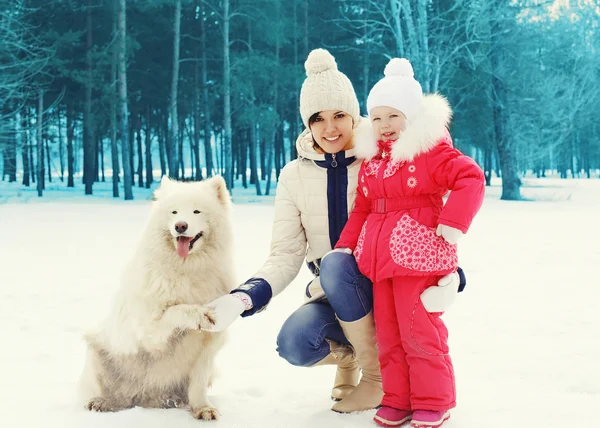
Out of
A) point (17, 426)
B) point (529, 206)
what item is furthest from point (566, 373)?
point (529, 206)

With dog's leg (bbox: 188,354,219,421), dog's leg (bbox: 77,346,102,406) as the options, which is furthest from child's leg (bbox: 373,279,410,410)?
dog's leg (bbox: 77,346,102,406)

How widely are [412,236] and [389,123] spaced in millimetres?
593

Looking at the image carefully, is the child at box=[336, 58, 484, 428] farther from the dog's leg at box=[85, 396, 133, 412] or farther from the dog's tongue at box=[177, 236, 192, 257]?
the dog's leg at box=[85, 396, 133, 412]

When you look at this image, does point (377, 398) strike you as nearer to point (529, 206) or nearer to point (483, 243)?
point (483, 243)

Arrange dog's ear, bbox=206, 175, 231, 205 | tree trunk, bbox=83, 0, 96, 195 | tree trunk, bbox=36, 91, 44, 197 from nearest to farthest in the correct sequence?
dog's ear, bbox=206, 175, 231, 205 < tree trunk, bbox=83, 0, 96, 195 < tree trunk, bbox=36, 91, 44, 197

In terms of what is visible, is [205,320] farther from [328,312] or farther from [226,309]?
[328,312]

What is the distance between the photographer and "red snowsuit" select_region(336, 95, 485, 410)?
237 centimetres

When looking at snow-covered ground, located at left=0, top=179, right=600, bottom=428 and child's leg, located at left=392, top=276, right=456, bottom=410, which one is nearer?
child's leg, located at left=392, top=276, right=456, bottom=410

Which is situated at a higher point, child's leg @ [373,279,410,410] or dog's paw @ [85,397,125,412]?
child's leg @ [373,279,410,410]

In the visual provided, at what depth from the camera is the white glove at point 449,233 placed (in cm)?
230

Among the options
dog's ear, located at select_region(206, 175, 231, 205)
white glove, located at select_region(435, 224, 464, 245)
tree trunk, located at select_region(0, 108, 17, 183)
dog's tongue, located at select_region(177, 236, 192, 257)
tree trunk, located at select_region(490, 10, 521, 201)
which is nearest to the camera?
white glove, located at select_region(435, 224, 464, 245)

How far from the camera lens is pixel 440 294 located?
235 centimetres

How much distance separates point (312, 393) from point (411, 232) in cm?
116

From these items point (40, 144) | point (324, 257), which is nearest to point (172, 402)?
point (324, 257)
